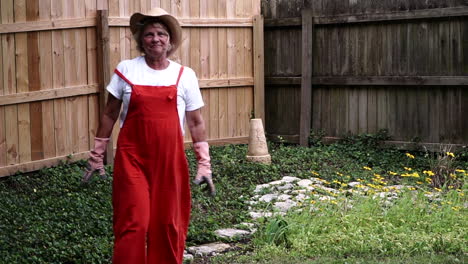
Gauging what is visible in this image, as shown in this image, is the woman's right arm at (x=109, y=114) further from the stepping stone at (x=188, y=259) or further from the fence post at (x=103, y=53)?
the fence post at (x=103, y=53)

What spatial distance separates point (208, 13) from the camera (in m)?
11.8

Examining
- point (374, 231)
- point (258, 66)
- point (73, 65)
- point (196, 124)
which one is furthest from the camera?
point (258, 66)

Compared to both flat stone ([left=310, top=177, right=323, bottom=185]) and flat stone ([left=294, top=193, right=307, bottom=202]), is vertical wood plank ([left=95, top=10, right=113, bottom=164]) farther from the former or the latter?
flat stone ([left=294, top=193, right=307, bottom=202])

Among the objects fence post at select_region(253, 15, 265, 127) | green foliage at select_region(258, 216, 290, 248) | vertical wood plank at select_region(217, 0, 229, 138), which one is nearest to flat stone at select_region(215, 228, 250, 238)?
green foliage at select_region(258, 216, 290, 248)

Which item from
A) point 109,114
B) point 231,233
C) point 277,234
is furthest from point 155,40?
point 231,233

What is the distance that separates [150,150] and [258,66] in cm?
Result: 767

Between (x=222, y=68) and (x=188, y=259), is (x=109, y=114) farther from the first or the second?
(x=222, y=68)

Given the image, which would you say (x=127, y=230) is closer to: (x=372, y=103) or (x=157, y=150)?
(x=157, y=150)

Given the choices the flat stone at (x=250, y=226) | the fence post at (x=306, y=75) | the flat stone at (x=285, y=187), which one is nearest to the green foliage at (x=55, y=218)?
the flat stone at (x=250, y=226)

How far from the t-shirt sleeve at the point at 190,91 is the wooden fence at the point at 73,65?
4.35m

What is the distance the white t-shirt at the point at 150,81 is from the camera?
16.5 ft

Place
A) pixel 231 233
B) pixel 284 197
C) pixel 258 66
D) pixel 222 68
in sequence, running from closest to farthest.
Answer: pixel 231 233 < pixel 284 197 < pixel 222 68 < pixel 258 66

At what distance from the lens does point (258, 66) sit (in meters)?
12.5

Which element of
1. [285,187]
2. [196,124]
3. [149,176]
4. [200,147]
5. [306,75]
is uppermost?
[306,75]
